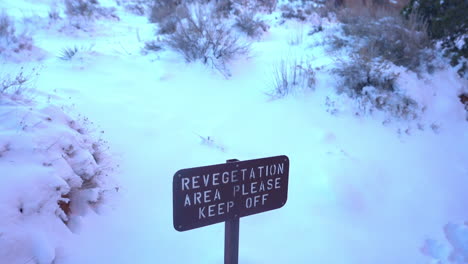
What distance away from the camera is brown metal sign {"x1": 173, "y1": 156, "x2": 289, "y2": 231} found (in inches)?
73.4

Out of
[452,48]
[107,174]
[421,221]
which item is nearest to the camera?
[107,174]

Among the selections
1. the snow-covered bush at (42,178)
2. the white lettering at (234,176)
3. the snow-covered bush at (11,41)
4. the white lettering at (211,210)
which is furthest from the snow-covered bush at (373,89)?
the snow-covered bush at (11,41)

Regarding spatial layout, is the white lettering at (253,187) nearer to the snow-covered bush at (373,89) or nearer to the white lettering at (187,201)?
the white lettering at (187,201)

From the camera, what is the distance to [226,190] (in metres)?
1.99

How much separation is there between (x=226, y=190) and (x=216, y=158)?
6.72ft

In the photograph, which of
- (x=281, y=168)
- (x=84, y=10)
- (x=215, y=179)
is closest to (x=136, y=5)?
(x=84, y=10)

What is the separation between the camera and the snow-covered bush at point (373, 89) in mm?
5426

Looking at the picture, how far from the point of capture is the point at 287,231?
10.9ft

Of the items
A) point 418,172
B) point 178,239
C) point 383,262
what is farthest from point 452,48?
point 178,239

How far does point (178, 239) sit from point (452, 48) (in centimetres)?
601

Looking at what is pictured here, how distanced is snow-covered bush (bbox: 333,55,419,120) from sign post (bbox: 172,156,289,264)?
11.8 ft

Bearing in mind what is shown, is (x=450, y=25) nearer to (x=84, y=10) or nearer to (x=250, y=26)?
(x=250, y=26)

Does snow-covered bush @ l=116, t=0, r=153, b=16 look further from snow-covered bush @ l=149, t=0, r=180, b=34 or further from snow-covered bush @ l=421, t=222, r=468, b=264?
snow-covered bush @ l=421, t=222, r=468, b=264

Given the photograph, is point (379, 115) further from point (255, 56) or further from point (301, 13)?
point (301, 13)
